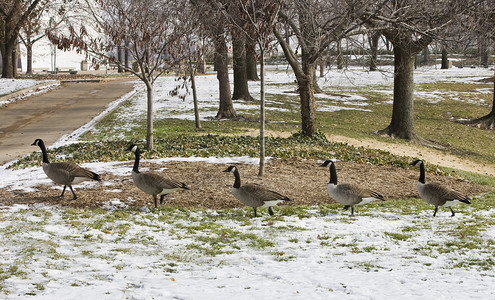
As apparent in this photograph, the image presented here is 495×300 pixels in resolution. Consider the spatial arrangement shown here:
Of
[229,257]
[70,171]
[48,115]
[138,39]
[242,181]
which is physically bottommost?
[229,257]

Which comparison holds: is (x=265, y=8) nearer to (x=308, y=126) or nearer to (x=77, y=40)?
(x=77, y=40)

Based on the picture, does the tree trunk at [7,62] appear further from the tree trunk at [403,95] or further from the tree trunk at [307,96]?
the tree trunk at [307,96]

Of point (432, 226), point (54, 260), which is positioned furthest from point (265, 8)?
point (54, 260)

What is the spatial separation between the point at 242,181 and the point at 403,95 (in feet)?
42.7

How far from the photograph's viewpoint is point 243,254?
7773 millimetres

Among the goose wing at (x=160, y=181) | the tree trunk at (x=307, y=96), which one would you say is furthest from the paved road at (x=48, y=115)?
the tree trunk at (x=307, y=96)

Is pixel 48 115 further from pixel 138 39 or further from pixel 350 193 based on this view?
pixel 350 193

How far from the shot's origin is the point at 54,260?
720cm

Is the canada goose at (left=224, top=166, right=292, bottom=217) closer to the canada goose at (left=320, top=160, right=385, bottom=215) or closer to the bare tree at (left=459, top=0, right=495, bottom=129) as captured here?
the canada goose at (left=320, top=160, right=385, bottom=215)

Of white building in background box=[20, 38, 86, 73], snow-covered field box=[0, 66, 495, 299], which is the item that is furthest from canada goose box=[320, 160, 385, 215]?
white building in background box=[20, 38, 86, 73]

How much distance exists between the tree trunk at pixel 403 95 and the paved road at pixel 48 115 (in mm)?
13723

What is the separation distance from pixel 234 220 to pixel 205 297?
11.3ft

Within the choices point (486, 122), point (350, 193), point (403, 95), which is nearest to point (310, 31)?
point (403, 95)

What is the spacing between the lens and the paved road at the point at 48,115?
19.4 metres
